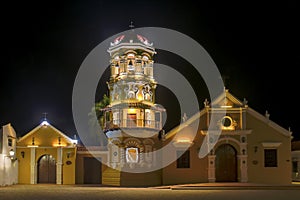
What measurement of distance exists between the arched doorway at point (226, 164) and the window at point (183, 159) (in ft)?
6.49

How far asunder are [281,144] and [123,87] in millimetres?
11599

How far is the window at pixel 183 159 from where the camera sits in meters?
33.5

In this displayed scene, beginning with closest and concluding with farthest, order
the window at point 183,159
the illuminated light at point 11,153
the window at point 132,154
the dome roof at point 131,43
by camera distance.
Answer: the window at point 183,159
the window at point 132,154
the illuminated light at point 11,153
the dome roof at point 131,43

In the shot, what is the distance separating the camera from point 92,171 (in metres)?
37.2

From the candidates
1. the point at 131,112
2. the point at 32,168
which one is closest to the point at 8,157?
the point at 32,168

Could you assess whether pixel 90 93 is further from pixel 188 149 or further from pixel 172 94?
pixel 188 149

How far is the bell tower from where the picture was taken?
33.7m

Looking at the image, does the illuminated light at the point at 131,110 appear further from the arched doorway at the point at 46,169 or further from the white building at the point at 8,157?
the white building at the point at 8,157

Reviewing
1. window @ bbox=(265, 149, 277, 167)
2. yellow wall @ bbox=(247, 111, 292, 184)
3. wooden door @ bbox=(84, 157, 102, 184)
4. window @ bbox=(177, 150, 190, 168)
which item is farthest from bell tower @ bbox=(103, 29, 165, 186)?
window @ bbox=(265, 149, 277, 167)

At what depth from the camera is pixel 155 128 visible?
34.8 meters

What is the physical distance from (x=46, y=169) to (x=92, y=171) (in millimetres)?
3562

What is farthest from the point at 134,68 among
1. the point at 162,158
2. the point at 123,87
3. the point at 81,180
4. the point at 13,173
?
the point at 13,173

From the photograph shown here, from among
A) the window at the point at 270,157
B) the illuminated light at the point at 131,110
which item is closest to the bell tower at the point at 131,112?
the illuminated light at the point at 131,110

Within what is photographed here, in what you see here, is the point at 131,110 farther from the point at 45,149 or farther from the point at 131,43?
the point at 45,149
